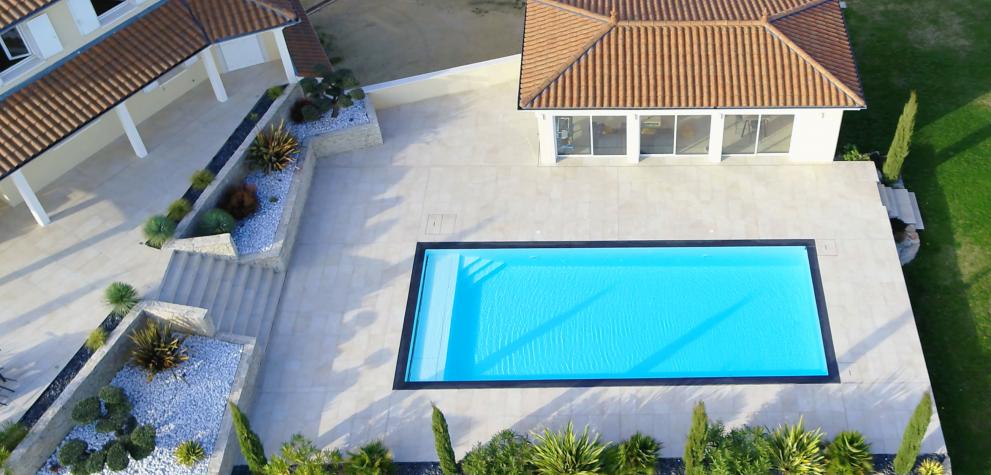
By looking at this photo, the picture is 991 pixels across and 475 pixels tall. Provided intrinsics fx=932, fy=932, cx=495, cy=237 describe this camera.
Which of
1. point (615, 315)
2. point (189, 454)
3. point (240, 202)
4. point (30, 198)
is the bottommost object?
point (615, 315)

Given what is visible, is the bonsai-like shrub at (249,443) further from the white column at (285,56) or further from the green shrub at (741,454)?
the white column at (285,56)

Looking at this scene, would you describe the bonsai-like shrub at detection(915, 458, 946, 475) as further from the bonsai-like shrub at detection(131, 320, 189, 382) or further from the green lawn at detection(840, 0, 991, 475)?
the bonsai-like shrub at detection(131, 320, 189, 382)

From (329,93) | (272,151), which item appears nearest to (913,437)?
(272,151)

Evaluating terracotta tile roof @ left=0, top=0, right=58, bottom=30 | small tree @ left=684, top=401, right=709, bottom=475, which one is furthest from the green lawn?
terracotta tile roof @ left=0, top=0, right=58, bottom=30

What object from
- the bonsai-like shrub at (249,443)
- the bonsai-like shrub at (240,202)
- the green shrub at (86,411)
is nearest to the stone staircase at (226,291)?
the bonsai-like shrub at (240,202)

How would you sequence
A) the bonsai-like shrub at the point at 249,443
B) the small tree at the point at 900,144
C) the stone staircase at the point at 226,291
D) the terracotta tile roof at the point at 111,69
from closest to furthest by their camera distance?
the bonsai-like shrub at the point at 249,443 → the terracotta tile roof at the point at 111,69 → the stone staircase at the point at 226,291 → the small tree at the point at 900,144

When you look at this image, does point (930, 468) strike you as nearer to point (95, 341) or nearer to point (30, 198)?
point (95, 341)
